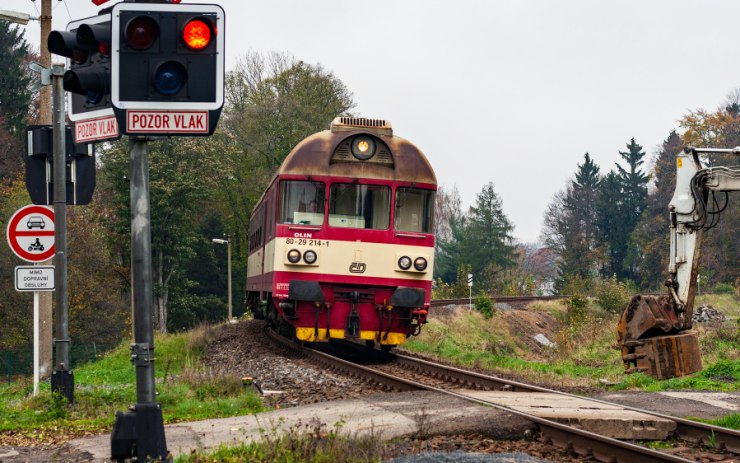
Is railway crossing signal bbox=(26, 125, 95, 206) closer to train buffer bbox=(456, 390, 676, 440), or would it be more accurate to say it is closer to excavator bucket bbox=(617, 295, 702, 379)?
train buffer bbox=(456, 390, 676, 440)

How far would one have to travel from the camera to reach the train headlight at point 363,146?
55.6 ft

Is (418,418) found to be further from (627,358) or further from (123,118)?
(627,358)

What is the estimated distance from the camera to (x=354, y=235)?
16.7 m

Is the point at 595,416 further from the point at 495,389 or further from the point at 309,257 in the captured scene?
the point at 309,257

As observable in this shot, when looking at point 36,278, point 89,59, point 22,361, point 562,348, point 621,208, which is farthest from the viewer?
point 621,208

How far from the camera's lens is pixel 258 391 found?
13.5 m

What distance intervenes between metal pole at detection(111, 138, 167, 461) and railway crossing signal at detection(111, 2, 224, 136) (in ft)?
1.08

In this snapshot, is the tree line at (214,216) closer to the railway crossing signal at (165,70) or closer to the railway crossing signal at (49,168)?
the railway crossing signal at (49,168)

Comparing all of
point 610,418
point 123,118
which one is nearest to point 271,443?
point 123,118

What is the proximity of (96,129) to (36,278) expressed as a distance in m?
7.12

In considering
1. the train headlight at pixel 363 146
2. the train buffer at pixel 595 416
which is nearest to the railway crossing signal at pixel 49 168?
the train headlight at pixel 363 146

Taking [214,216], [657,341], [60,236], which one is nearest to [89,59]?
[60,236]

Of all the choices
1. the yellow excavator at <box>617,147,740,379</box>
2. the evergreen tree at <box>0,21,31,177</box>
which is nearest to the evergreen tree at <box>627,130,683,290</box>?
the evergreen tree at <box>0,21,31,177</box>

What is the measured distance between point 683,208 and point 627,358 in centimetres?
292
